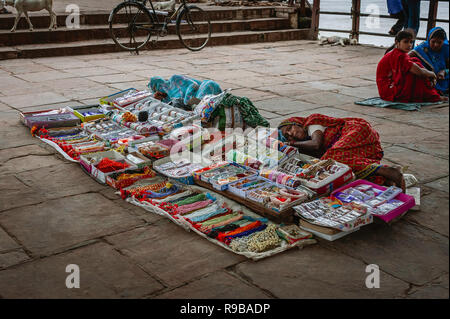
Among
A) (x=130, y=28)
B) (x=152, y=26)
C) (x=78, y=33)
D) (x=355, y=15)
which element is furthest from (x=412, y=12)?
(x=78, y=33)

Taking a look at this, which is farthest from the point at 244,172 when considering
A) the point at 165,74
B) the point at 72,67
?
the point at 72,67

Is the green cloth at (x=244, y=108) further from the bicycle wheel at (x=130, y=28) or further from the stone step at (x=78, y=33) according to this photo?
the stone step at (x=78, y=33)

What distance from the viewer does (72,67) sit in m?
8.41

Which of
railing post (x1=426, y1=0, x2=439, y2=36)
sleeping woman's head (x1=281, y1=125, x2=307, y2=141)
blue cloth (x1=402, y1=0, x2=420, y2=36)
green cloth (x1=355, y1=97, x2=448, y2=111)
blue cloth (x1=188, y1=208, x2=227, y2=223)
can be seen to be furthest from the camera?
railing post (x1=426, y1=0, x2=439, y2=36)

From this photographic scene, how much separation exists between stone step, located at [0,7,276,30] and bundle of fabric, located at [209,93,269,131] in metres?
7.10

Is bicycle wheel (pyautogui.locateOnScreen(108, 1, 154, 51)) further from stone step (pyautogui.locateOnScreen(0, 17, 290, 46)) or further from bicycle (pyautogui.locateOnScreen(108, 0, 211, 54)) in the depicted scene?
stone step (pyautogui.locateOnScreen(0, 17, 290, 46))

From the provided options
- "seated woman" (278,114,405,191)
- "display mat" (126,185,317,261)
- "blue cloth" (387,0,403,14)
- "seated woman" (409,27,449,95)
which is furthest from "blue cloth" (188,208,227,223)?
"blue cloth" (387,0,403,14)

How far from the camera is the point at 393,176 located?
348 cm

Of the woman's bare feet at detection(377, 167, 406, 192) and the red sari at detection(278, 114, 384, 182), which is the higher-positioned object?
the red sari at detection(278, 114, 384, 182)

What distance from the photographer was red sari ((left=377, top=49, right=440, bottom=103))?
6059 millimetres

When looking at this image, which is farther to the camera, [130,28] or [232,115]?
[130,28]

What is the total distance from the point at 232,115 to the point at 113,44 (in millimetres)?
6182

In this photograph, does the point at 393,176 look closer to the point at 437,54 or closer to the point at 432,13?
the point at 437,54

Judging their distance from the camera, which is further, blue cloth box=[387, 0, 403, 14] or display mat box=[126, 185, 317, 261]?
blue cloth box=[387, 0, 403, 14]
